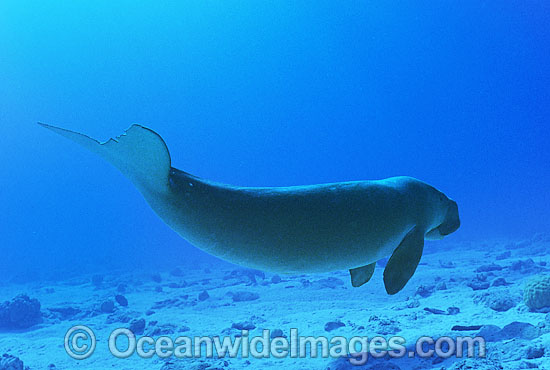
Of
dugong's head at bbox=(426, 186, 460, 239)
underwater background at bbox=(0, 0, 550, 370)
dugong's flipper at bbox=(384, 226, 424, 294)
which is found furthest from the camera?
underwater background at bbox=(0, 0, 550, 370)

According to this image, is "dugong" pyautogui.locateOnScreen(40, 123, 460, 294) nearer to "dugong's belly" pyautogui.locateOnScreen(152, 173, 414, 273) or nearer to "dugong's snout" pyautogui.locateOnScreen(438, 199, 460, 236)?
"dugong's belly" pyautogui.locateOnScreen(152, 173, 414, 273)

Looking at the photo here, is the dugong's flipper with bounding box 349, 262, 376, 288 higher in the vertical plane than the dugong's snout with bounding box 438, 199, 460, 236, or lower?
lower

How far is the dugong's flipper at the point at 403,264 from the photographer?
2135 mm

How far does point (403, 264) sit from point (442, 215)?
28.0 inches

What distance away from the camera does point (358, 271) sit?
2768mm

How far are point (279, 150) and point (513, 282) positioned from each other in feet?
368

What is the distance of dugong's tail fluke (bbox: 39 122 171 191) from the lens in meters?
1.80

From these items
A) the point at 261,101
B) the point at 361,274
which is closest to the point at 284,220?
the point at 361,274

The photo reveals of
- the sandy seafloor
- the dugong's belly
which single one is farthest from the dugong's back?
the sandy seafloor

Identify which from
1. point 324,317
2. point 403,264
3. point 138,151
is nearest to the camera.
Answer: point 138,151

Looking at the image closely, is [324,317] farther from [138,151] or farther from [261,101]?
[261,101]

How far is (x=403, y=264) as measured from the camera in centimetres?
219

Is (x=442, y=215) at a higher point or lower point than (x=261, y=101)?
lower

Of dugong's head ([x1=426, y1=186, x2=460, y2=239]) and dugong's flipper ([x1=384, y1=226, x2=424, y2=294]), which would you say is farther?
dugong's head ([x1=426, y1=186, x2=460, y2=239])
